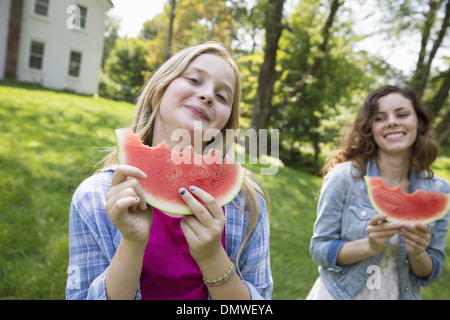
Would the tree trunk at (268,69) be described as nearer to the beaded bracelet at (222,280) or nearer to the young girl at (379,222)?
the young girl at (379,222)

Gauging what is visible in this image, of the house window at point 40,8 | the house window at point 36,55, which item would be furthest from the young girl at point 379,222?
the house window at point 36,55

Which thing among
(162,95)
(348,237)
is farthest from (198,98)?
(348,237)

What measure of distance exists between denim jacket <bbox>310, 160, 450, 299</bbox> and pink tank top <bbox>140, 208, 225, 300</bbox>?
102 cm

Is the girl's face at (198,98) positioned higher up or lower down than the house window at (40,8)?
lower down

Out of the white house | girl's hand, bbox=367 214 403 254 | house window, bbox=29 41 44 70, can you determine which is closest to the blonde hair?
girl's hand, bbox=367 214 403 254

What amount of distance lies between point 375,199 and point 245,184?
3.07ft

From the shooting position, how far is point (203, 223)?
1.03 metres

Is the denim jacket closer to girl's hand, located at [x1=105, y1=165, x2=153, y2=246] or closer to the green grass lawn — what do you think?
the green grass lawn

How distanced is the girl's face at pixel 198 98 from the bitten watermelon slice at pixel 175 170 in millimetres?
123

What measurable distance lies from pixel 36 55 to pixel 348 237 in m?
4.04

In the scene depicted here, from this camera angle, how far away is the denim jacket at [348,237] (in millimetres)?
1928

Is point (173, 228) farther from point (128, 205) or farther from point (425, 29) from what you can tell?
point (425, 29)
